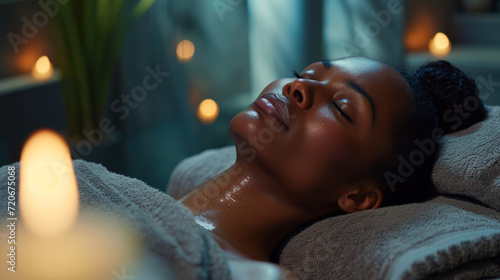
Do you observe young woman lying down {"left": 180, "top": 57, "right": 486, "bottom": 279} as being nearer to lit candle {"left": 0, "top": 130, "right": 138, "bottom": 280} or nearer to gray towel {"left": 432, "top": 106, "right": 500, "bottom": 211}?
gray towel {"left": 432, "top": 106, "right": 500, "bottom": 211}

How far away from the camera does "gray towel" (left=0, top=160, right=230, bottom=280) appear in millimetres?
797

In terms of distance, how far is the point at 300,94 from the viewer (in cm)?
107

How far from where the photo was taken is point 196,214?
106 centimetres

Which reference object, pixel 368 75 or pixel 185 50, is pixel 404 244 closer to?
pixel 368 75

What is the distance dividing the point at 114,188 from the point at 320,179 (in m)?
0.41

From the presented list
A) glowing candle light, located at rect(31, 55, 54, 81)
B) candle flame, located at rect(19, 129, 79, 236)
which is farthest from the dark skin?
glowing candle light, located at rect(31, 55, 54, 81)

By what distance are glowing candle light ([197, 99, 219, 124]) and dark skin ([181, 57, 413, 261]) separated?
1208mm

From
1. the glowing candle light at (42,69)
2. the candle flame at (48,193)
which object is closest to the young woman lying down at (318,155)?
the candle flame at (48,193)

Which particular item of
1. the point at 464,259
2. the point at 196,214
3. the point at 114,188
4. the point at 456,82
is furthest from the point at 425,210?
the point at 114,188

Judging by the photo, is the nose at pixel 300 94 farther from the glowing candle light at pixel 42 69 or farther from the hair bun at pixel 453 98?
the glowing candle light at pixel 42 69

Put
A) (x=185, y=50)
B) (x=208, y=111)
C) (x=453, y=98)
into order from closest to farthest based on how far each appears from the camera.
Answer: (x=453, y=98), (x=185, y=50), (x=208, y=111)

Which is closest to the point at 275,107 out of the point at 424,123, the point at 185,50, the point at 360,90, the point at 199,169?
the point at 360,90

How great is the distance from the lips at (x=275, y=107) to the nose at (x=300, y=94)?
3 cm

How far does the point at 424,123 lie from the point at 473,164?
0.44 ft
